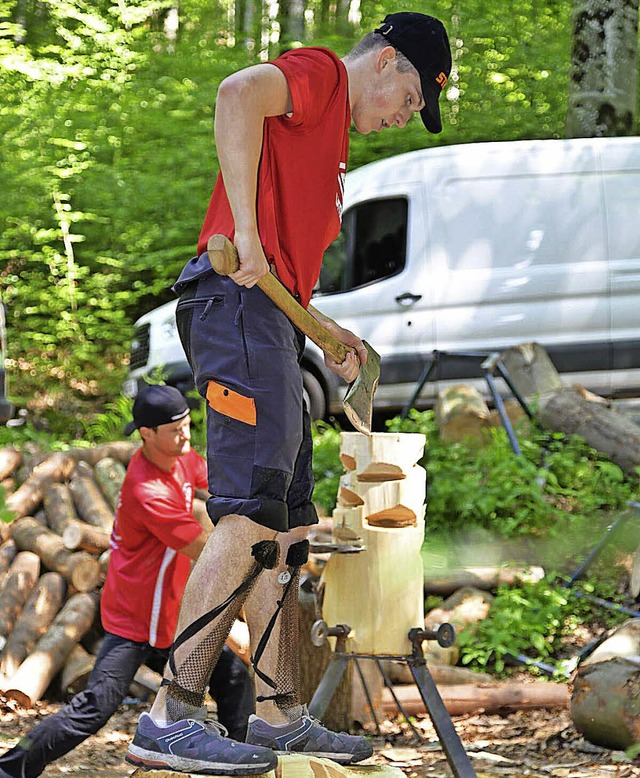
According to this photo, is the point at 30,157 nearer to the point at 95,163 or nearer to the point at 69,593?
the point at 95,163

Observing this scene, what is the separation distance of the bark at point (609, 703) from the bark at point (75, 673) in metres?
2.29

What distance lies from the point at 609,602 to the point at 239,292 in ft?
13.4

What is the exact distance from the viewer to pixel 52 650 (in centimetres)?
506

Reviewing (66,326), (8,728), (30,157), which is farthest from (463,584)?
(30,157)

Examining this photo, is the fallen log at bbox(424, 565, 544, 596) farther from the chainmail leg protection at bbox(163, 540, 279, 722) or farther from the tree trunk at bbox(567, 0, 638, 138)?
the tree trunk at bbox(567, 0, 638, 138)

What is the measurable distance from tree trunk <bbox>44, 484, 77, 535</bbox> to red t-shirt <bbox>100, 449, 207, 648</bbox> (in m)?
1.88

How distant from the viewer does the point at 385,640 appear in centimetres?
357

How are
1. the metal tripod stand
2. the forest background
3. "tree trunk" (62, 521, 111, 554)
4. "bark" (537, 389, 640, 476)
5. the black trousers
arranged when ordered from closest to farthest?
the metal tripod stand → the black trousers → "tree trunk" (62, 521, 111, 554) → "bark" (537, 389, 640, 476) → the forest background

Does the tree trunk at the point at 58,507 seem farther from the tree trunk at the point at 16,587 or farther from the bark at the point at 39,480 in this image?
the tree trunk at the point at 16,587

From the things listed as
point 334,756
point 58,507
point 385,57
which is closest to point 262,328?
point 385,57

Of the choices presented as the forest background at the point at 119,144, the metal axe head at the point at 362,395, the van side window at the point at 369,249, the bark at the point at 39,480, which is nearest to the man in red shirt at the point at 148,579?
the metal axe head at the point at 362,395

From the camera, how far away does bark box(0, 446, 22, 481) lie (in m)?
6.23

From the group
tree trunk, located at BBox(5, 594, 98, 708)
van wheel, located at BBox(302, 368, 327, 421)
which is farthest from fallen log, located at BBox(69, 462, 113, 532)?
van wheel, located at BBox(302, 368, 327, 421)

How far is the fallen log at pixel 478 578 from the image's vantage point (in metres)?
5.90
